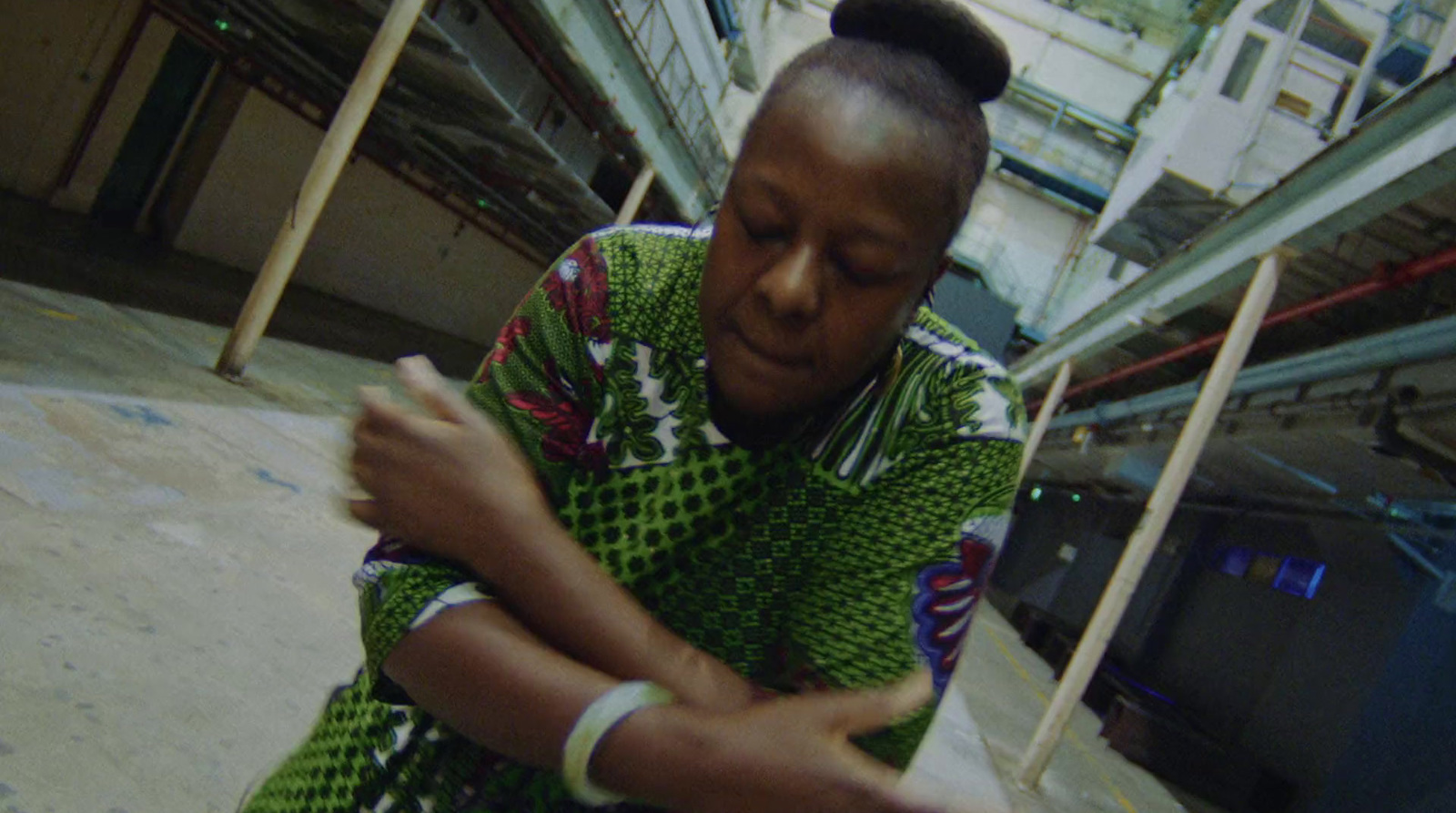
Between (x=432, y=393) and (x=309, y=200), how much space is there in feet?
21.1

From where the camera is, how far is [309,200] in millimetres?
6438

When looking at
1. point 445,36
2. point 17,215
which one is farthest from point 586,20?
point 17,215

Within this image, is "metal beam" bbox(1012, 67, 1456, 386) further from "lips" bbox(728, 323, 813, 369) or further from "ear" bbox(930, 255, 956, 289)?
"lips" bbox(728, 323, 813, 369)

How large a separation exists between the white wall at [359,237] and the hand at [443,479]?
13458 millimetres

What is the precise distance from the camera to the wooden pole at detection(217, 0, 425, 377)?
6.27 m

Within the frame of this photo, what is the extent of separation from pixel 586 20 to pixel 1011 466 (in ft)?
26.7

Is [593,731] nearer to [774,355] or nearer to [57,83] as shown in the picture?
[774,355]

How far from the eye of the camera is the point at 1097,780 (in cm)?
789

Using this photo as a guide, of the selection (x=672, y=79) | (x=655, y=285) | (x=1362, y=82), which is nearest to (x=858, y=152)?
(x=655, y=285)

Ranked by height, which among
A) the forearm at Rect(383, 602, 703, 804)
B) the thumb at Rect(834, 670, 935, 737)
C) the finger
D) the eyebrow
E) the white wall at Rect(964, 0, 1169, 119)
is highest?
the white wall at Rect(964, 0, 1169, 119)

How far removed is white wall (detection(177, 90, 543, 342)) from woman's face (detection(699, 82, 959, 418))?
13.6 meters

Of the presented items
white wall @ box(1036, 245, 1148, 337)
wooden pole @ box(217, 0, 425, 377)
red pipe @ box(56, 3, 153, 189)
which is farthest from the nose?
white wall @ box(1036, 245, 1148, 337)

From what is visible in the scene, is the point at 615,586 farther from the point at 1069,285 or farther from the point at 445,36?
the point at 1069,285

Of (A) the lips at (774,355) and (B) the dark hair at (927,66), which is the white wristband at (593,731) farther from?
(B) the dark hair at (927,66)
